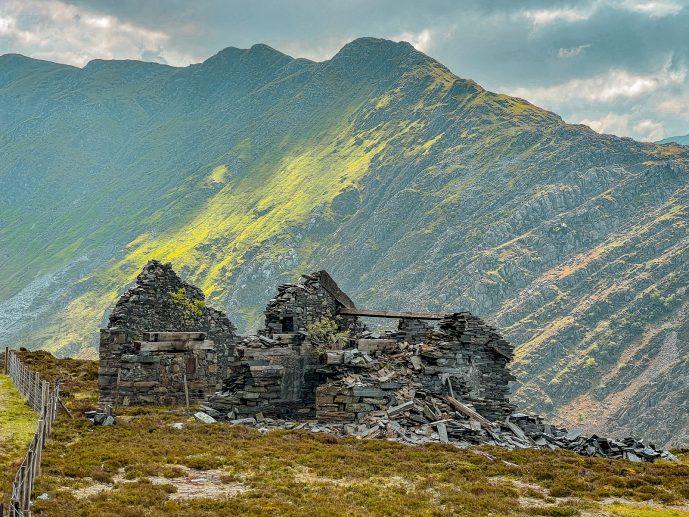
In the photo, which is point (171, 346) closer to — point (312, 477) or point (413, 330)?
point (413, 330)

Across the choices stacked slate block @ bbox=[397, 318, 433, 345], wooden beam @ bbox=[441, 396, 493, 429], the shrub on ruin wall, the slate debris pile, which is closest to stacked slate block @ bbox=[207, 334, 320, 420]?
the slate debris pile

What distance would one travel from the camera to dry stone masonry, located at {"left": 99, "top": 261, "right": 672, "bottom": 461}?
34844 millimetres

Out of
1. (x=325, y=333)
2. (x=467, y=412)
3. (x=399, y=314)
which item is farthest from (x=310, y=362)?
(x=467, y=412)

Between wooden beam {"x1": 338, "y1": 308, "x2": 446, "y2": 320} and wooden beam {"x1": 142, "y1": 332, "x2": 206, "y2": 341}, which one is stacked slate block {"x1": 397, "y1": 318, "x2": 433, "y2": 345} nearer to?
wooden beam {"x1": 338, "y1": 308, "x2": 446, "y2": 320}

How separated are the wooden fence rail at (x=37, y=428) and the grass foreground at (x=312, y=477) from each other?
0.45 metres

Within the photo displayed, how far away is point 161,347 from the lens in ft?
132

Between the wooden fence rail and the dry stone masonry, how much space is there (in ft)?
12.9

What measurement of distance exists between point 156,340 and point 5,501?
21488mm

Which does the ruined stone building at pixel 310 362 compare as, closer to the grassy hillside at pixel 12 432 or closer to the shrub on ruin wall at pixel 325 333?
the shrub on ruin wall at pixel 325 333

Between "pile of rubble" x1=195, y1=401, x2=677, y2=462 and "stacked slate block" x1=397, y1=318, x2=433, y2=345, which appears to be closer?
"pile of rubble" x1=195, y1=401, x2=677, y2=462

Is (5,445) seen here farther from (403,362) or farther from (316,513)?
(403,362)

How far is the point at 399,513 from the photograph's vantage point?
20.8 m

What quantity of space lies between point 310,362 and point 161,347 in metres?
7.10

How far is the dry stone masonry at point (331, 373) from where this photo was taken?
3484 cm
